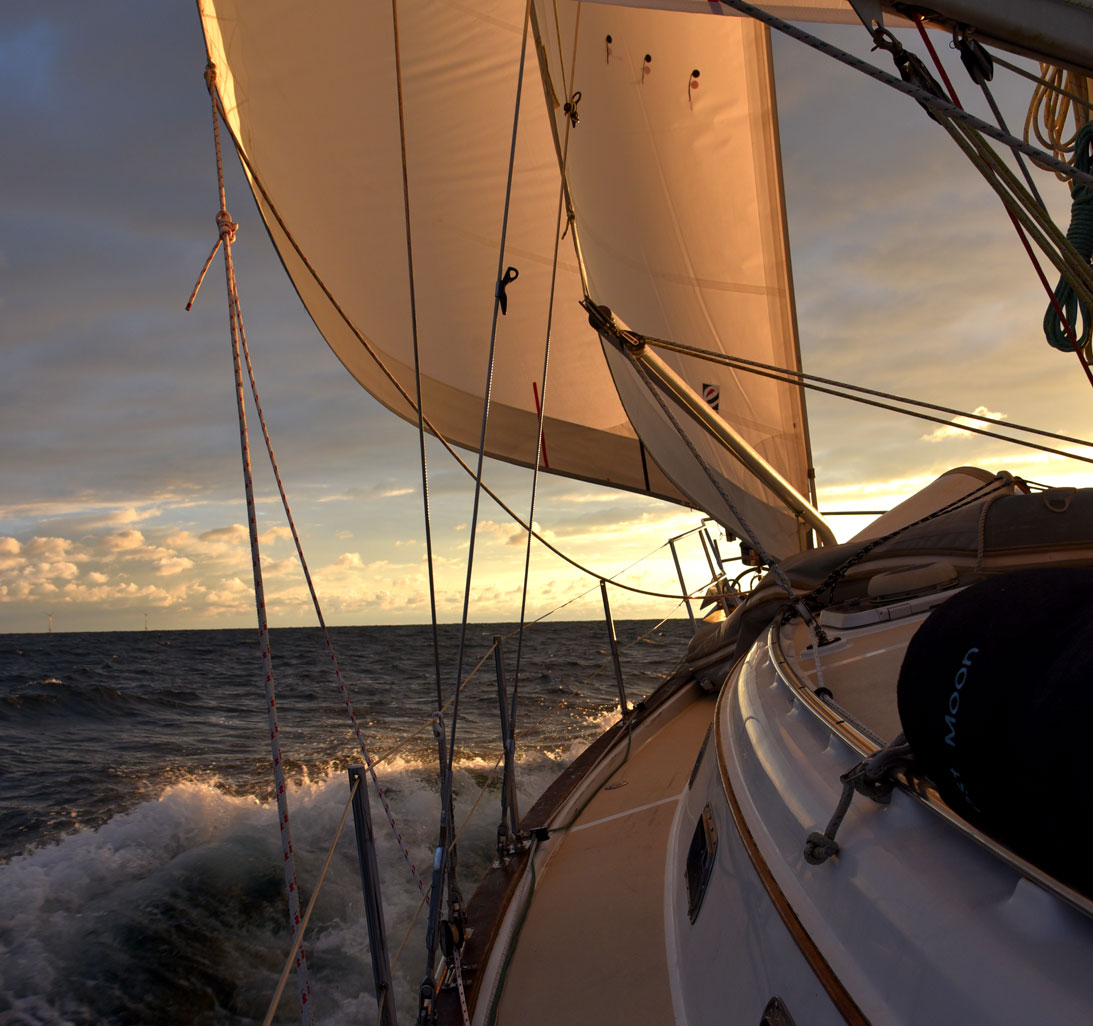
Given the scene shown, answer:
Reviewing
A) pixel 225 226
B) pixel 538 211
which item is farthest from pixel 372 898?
pixel 538 211

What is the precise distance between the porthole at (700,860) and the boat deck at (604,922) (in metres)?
0.17

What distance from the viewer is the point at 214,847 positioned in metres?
5.72

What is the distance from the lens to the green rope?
174 centimetres

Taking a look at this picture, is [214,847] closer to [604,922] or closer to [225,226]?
[604,922]

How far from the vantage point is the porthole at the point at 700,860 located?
4.69ft

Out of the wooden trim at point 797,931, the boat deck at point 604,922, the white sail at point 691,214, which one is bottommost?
the boat deck at point 604,922

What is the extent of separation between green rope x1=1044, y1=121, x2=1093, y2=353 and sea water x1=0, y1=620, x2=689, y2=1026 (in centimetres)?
201

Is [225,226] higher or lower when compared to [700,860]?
higher

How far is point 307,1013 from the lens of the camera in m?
1.23

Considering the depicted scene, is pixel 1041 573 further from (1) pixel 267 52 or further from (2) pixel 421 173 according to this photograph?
(2) pixel 421 173

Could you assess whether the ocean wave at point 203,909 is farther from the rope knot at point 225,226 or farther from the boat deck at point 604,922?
the rope knot at point 225,226

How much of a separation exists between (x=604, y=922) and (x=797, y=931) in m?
1.07

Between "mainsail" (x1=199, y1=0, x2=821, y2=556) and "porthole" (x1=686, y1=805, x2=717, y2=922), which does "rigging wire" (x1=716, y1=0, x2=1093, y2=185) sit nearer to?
"porthole" (x1=686, y1=805, x2=717, y2=922)

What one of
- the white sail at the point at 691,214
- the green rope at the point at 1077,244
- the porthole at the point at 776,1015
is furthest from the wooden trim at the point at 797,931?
the white sail at the point at 691,214
